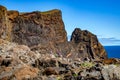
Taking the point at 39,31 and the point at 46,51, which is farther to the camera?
the point at 39,31

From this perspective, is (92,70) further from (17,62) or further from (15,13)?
(15,13)

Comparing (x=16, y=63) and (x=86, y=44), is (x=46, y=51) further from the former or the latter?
(x=16, y=63)

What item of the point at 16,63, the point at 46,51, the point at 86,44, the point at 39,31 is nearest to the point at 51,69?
the point at 16,63

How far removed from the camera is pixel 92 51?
9269 centimetres

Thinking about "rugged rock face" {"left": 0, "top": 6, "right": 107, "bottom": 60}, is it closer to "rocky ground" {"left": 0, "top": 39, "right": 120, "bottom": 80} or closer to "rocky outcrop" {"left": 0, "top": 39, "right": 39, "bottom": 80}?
"rocky outcrop" {"left": 0, "top": 39, "right": 39, "bottom": 80}

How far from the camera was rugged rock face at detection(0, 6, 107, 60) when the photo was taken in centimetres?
6856

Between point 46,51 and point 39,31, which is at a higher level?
point 39,31

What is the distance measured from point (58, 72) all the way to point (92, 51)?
2505 inches

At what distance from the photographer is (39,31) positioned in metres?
75.2

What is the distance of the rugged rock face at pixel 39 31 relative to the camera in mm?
68562

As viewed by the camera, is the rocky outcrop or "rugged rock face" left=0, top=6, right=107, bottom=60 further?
"rugged rock face" left=0, top=6, right=107, bottom=60

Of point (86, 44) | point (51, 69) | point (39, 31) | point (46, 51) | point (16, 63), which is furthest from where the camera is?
point (86, 44)

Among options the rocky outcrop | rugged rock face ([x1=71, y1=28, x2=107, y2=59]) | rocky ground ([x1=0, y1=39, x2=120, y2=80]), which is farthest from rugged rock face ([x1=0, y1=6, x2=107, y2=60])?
rocky ground ([x1=0, y1=39, x2=120, y2=80])

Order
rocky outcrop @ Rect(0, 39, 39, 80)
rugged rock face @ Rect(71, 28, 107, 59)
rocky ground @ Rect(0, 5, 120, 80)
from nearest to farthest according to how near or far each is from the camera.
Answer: rocky ground @ Rect(0, 5, 120, 80)
rocky outcrop @ Rect(0, 39, 39, 80)
rugged rock face @ Rect(71, 28, 107, 59)
